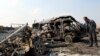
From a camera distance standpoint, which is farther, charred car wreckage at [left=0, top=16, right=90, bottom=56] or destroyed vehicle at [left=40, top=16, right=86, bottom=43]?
destroyed vehicle at [left=40, top=16, right=86, bottom=43]

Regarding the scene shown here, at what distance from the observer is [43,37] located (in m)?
22.3

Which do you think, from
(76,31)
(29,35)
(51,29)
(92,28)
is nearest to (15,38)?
(29,35)

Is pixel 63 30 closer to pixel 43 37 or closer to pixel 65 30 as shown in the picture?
pixel 65 30

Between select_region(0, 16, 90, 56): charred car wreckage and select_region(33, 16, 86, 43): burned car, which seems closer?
select_region(0, 16, 90, 56): charred car wreckage

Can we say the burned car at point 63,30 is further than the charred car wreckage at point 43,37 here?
Yes

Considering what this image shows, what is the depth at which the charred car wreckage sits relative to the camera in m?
12.7

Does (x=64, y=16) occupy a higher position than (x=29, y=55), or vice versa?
(x=64, y=16)

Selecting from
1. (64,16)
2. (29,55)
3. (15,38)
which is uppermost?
(64,16)

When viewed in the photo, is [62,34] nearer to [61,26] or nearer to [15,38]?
[61,26]

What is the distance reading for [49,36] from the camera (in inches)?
878

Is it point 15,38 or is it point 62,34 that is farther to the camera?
point 62,34

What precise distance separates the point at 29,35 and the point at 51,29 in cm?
954

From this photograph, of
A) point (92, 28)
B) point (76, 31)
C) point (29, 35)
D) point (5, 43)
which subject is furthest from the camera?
point (76, 31)

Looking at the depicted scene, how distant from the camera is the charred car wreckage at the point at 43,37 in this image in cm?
1273
